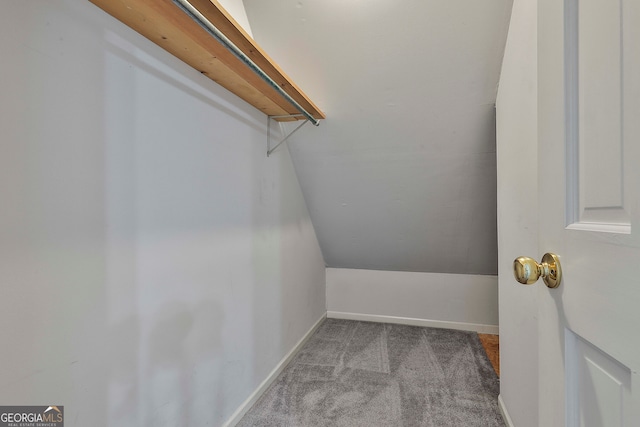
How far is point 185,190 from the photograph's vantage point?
1163 millimetres

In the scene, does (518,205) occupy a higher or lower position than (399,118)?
lower

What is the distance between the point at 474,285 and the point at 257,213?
2.23 meters

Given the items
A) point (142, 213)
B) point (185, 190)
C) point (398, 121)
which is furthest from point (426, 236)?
point (142, 213)

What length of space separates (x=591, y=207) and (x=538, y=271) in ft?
0.51

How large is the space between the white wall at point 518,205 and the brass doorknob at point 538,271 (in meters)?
0.59

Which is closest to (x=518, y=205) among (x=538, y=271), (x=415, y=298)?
(x=538, y=271)

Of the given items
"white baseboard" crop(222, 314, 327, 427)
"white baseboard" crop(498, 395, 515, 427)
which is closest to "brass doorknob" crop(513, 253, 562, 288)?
"white baseboard" crop(498, 395, 515, 427)

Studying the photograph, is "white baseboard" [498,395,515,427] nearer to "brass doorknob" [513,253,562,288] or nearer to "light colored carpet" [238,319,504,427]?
"light colored carpet" [238,319,504,427]

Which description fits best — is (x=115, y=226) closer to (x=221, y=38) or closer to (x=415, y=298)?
(x=221, y=38)

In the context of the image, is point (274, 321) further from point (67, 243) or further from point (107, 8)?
point (107, 8)

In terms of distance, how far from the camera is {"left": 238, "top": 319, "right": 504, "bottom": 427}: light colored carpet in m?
1.56

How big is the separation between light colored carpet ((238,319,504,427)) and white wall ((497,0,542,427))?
299 millimetres

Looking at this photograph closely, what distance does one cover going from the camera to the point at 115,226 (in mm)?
889

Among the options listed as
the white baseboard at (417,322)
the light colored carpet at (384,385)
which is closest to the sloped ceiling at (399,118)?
the white baseboard at (417,322)
